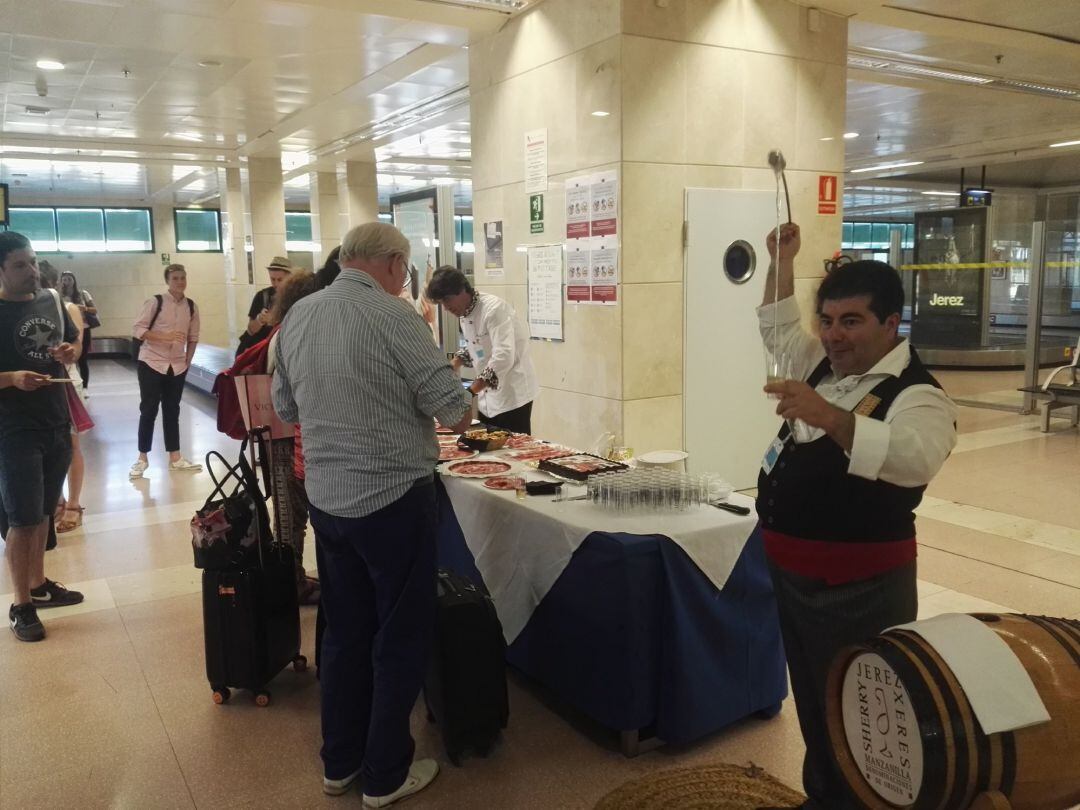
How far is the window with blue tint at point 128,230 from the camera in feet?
65.1

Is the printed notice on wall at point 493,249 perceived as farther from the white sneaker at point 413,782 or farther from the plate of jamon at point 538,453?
the white sneaker at point 413,782

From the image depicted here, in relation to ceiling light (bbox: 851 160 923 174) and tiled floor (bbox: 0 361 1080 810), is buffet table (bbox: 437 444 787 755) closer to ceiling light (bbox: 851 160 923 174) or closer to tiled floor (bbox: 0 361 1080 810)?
tiled floor (bbox: 0 361 1080 810)

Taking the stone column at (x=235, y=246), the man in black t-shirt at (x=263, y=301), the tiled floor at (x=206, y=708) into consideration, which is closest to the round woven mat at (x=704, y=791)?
the tiled floor at (x=206, y=708)

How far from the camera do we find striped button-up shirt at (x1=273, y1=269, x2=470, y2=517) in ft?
7.68

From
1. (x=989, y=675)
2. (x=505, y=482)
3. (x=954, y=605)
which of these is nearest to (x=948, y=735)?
(x=989, y=675)

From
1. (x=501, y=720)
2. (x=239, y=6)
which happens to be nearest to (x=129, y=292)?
(x=239, y=6)

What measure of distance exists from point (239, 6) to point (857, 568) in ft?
18.5

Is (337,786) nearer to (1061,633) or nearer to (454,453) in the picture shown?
(454,453)

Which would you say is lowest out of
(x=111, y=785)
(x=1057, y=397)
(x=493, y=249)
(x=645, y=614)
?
(x=111, y=785)

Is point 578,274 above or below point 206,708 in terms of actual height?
above

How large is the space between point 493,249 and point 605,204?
1323 millimetres

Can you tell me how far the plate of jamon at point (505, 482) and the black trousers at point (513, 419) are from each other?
1.29 meters

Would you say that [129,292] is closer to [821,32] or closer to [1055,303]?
[821,32]

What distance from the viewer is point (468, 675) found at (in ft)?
8.84
